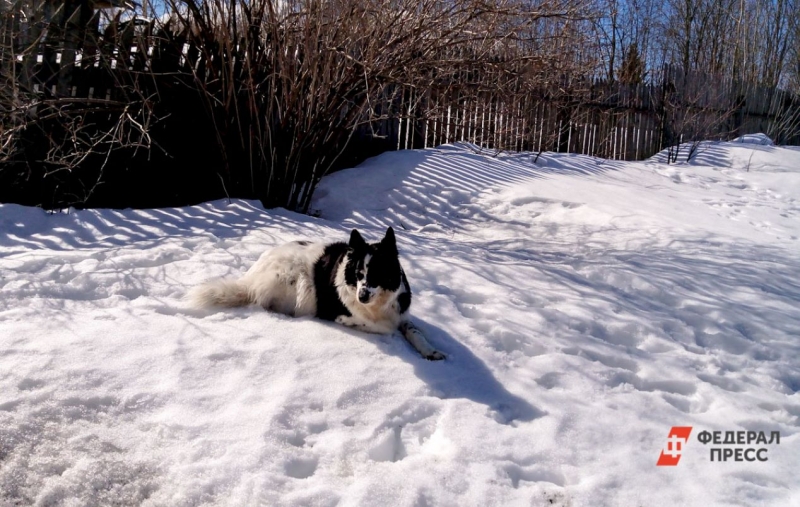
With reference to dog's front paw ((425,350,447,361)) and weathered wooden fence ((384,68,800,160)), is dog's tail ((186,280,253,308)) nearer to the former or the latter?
dog's front paw ((425,350,447,361))

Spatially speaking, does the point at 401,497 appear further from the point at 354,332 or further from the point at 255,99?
the point at 255,99

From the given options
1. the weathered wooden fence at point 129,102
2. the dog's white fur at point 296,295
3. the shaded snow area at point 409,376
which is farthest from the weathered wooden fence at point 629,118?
the dog's white fur at point 296,295

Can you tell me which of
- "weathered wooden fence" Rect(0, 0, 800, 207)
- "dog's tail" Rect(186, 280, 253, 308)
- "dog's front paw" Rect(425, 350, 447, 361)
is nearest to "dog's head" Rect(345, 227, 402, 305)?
"dog's front paw" Rect(425, 350, 447, 361)

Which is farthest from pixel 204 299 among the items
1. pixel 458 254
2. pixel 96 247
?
pixel 458 254

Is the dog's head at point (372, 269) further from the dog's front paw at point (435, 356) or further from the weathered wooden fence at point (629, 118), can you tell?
the weathered wooden fence at point (629, 118)

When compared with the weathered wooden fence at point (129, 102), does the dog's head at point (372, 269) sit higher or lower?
lower

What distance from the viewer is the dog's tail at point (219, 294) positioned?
13.6 ft

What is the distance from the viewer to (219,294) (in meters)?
4.17

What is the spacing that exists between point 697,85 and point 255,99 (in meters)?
11.5

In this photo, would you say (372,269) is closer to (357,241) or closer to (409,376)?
(357,241)

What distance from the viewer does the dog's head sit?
3.87 meters

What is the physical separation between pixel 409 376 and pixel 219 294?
1.57 meters

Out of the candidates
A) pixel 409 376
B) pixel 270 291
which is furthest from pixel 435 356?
pixel 270 291

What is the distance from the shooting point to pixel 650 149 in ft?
48.6
